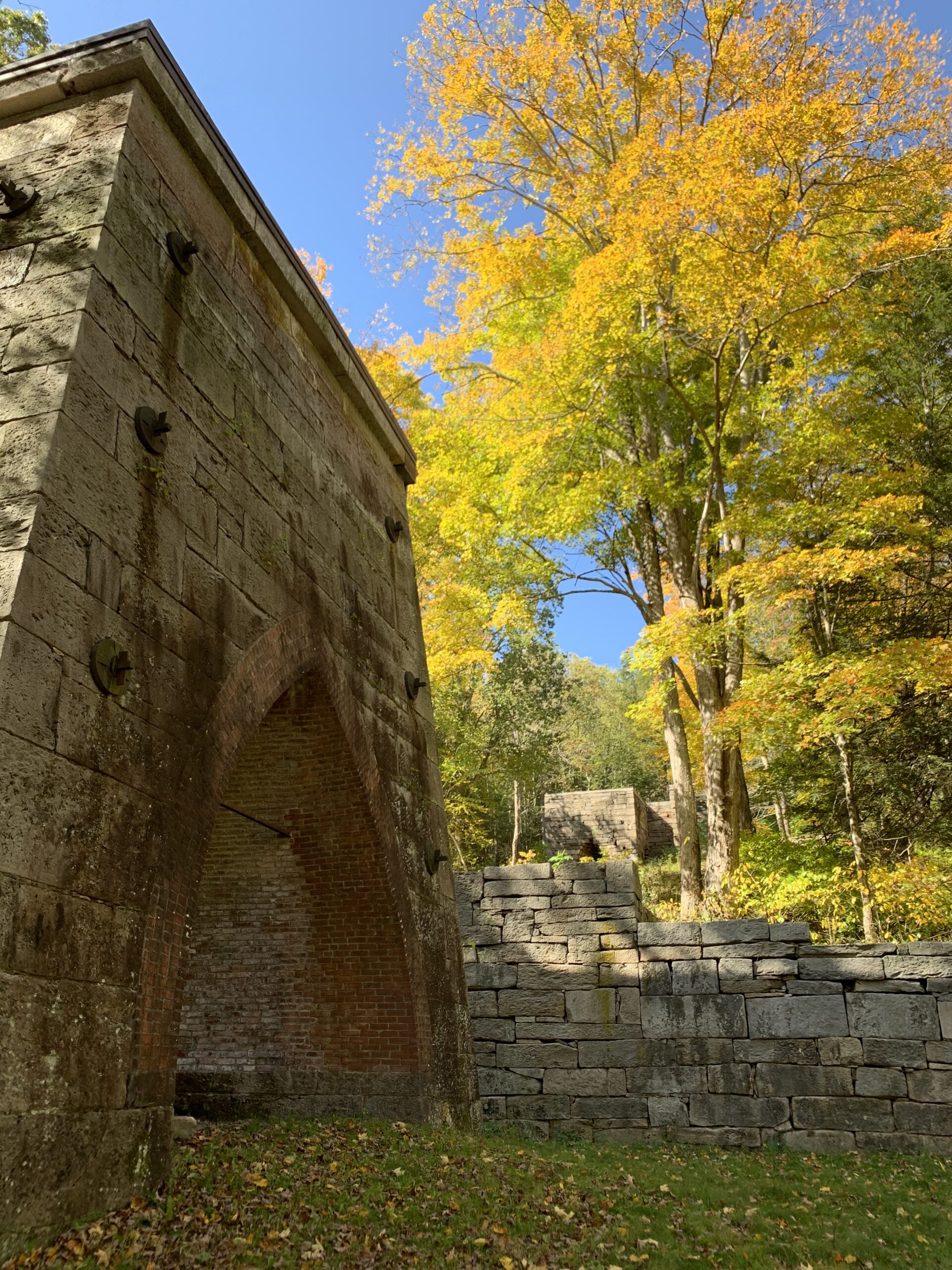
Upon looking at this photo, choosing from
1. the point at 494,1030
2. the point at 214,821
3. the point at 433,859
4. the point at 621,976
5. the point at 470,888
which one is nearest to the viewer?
the point at 214,821

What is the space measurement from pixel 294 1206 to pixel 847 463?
12.0 m

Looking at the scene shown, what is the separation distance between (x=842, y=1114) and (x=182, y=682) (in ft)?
22.5

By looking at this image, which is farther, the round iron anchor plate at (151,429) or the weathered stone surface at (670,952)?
the weathered stone surface at (670,952)

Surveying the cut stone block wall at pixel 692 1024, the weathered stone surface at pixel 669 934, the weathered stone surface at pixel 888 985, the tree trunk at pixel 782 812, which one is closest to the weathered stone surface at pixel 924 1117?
the cut stone block wall at pixel 692 1024

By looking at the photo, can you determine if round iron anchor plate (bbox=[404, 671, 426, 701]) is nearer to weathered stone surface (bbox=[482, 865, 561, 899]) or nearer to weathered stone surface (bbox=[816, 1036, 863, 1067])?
weathered stone surface (bbox=[482, 865, 561, 899])

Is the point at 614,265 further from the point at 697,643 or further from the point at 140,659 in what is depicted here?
→ the point at 140,659

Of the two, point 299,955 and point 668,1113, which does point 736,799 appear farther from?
point 299,955

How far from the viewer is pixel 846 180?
1166cm

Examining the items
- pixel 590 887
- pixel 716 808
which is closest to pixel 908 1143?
pixel 590 887

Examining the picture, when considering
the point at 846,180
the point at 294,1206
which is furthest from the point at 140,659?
the point at 846,180

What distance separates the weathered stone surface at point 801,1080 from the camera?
314 inches

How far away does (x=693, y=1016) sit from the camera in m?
8.42

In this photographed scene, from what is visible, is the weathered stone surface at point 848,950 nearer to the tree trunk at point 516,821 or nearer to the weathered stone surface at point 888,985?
the weathered stone surface at point 888,985

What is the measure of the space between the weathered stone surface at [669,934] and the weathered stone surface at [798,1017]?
0.73 m
